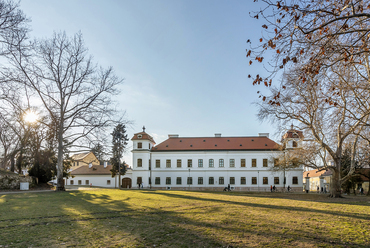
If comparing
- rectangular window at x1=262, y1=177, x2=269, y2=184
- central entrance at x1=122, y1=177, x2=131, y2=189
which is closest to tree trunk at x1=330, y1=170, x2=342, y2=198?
rectangular window at x1=262, y1=177, x2=269, y2=184

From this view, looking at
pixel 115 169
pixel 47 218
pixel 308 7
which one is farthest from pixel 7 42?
pixel 115 169

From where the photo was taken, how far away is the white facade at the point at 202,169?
163 feet

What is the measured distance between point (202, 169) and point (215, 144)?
Answer: 5.91 meters

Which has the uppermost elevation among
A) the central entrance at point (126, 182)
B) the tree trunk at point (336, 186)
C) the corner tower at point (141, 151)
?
the corner tower at point (141, 151)

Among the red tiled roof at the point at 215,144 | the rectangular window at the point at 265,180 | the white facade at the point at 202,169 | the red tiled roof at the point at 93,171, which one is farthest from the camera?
the red tiled roof at the point at 93,171

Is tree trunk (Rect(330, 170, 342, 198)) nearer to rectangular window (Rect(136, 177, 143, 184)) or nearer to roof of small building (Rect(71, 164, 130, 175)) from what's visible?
rectangular window (Rect(136, 177, 143, 184))

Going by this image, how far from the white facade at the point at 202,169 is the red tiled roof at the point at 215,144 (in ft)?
3.15

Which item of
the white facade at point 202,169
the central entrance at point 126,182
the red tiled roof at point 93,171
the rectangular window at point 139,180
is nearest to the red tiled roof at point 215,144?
the white facade at point 202,169

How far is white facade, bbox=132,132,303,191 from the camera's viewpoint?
49.6 meters

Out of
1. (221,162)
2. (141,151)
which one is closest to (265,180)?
(221,162)

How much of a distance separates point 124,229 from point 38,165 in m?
28.2

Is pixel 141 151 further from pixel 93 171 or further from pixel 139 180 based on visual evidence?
pixel 93 171

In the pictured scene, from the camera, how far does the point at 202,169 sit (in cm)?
5091

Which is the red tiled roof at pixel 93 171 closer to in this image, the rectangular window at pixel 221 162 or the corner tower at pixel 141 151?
the corner tower at pixel 141 151
